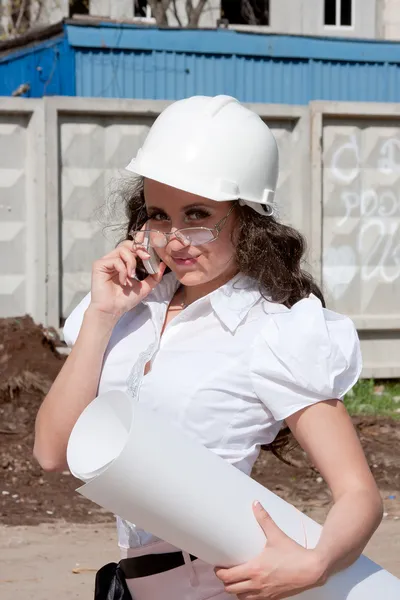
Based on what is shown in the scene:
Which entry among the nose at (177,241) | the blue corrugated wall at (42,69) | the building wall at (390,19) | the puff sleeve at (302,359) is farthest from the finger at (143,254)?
the building wall at (390,19)

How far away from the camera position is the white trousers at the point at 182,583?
81.0 inches

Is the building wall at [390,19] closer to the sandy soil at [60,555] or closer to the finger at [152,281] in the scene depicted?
the sandy soil at [60,555]

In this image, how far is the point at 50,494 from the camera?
5.46 metres

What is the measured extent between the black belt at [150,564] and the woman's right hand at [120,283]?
472mm

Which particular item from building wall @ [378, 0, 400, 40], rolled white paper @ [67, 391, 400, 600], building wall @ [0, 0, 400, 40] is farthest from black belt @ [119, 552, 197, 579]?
building wall @ [378, 0, 400, 40]

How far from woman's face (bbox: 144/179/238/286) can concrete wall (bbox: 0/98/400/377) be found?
16.4 ft

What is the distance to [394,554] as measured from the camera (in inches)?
184

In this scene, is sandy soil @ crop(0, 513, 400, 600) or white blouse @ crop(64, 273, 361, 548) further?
sandy soil @ crop(0, 513, 400, 600)

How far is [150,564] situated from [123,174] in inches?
208

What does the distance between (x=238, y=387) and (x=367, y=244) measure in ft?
20.1

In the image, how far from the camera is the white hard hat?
7.00ft

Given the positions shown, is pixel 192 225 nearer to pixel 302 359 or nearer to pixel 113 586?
pixel 302 359

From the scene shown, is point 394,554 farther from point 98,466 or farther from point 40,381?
point 98,466

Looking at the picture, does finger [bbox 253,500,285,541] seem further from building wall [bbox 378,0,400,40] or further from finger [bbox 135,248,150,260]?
building wall [bbox 378,0,400,40]
